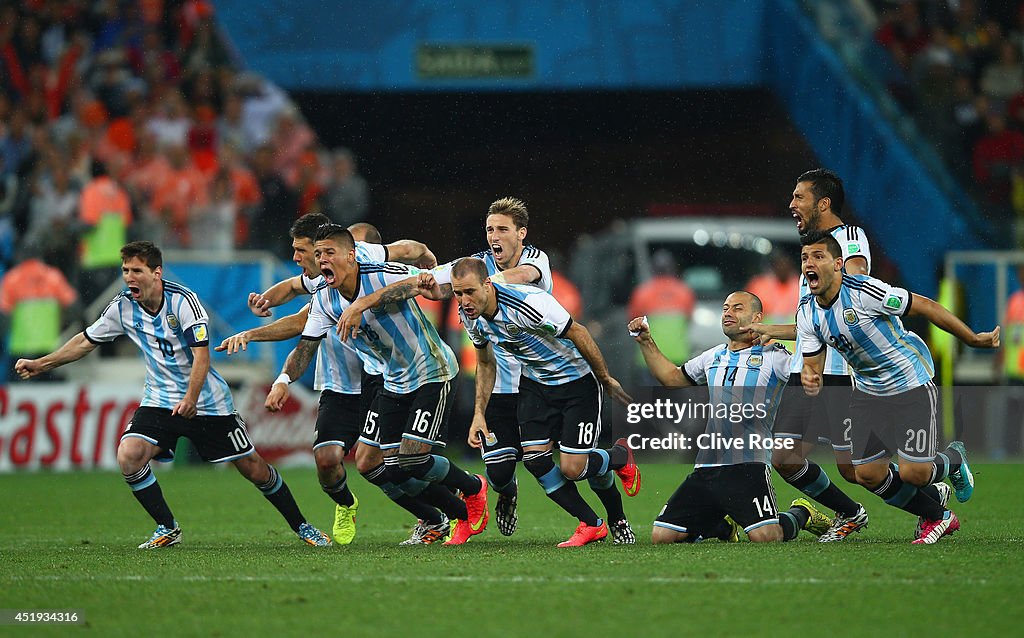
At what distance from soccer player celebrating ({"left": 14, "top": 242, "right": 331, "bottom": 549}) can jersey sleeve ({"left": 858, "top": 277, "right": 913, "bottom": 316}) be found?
3.35m

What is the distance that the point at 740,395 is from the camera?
26.7ft

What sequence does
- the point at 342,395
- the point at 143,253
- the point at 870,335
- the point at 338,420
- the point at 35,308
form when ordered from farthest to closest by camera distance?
the point at 35,308
the point at 342,395
the point at 338,420
the point at 143,253
the point at 870,335

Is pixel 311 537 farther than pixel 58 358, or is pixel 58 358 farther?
pixel 58 358

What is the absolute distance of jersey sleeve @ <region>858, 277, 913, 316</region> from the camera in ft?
24.5

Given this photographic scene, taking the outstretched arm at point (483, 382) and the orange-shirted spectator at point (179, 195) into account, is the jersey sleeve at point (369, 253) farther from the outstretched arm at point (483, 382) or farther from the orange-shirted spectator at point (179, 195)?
the orange-shirted spectator at point (179, 195)

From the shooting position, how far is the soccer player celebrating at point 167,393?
328 inches

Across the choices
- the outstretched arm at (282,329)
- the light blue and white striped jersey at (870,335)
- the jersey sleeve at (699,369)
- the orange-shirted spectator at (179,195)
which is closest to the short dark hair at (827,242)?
the light blue and white striped jersey at (870,335)

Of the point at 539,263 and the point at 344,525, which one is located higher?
the point at 539,263

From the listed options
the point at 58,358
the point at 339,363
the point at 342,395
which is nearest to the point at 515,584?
the point at 342,395

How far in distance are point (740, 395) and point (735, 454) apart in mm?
347

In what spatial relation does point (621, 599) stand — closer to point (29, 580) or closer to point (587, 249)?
point (29, 580)

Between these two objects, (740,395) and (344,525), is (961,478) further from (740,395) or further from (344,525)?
(344,525)

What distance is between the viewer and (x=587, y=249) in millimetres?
18359

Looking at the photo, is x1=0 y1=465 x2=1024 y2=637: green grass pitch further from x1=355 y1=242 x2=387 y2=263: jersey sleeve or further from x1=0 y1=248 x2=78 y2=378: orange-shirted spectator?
x1=0 y1=248 x2=78 y2=378: orange-shirted spectator
